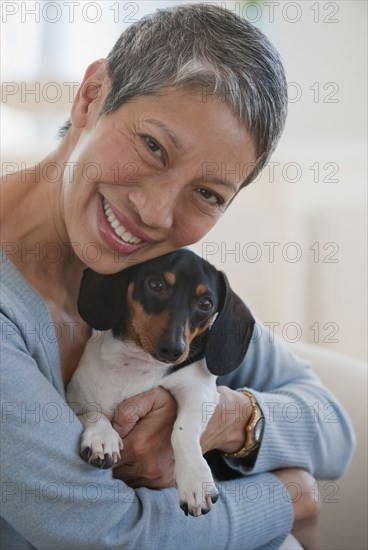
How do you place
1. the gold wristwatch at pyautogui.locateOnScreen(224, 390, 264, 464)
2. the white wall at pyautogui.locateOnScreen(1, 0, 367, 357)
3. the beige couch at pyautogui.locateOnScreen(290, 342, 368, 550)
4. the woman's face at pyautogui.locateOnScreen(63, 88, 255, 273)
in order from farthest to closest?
the white wall at pyautogui.locateOnScreen(1, 0, 367, 357)
the beige couch at pyautogui.locateOnScreen(290, 342, 368, 550)
the gold wristwatch at pyautogui.locateOnScreen(224, 390, 264, 464)
the woman's face at pyautogui.locateOnScreen(63, 88, 255, 273)

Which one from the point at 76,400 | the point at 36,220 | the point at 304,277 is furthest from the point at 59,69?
the point at 76,400

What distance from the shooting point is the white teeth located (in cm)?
102

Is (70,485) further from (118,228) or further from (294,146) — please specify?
(294,146)

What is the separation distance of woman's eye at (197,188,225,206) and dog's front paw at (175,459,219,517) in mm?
355

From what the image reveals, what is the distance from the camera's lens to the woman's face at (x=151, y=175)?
954mm

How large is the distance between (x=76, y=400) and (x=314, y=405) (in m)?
0.46

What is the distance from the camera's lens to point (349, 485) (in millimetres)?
Result: 1494

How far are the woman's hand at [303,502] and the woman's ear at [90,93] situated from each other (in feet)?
2.20

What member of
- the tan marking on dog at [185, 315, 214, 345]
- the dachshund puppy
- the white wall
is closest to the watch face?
the dachshund puppy

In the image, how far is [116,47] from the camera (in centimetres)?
105

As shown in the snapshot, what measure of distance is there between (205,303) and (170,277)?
0.21ft

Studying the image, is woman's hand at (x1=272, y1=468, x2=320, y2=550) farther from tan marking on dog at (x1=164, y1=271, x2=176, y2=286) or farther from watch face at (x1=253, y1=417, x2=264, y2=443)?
tan marking on dog at (x1=164, y1=271, x2=176, y2=286)

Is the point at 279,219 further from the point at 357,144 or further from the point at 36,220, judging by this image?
the point at 36,220

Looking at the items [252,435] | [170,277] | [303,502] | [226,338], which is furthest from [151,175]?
[303,502]
